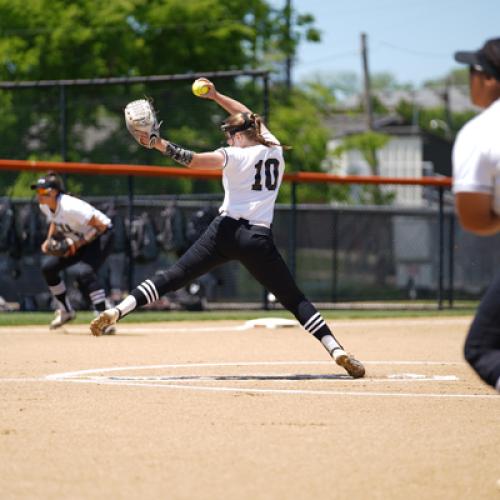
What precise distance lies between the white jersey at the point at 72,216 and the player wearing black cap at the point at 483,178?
361 inches

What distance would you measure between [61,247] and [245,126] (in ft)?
17.6

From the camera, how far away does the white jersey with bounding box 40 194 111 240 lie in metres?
13.9

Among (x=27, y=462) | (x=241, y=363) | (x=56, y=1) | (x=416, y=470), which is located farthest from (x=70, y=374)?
(x=56, y=1)

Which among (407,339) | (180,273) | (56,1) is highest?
(56,1)

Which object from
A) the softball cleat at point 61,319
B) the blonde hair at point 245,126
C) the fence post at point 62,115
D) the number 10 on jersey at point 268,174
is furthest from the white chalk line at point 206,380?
the fence post at point 62,115

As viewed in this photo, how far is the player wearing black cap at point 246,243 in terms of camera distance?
9.10 meters

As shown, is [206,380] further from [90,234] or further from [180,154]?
[90,234]

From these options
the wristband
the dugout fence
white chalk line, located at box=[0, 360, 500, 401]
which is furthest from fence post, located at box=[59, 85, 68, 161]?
white chalk line, located at box=[0, 360, 500, 401]

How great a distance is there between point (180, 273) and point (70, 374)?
1108 millimetres

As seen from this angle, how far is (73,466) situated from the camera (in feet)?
18.0

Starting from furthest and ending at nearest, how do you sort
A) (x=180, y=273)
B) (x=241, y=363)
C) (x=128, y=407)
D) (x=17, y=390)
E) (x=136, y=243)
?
(x=136, y=243), (x=241, y=363), (x=180, y=273), (x=17, y=390), (x=128, y=407)

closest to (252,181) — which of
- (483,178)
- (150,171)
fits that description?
(483,178)

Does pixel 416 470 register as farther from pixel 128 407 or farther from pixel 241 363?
pixel 241 363

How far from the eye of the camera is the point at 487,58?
4828 millimetres
